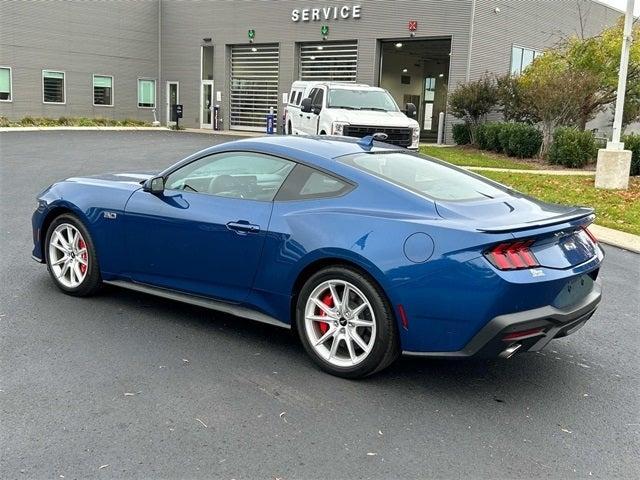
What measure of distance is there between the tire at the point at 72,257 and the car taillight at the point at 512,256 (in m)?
3.32

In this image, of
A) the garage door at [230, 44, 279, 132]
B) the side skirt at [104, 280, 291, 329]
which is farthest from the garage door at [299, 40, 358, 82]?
the side skirt at [104, 280, 291, 329]

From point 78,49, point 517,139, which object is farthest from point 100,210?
point 78,49

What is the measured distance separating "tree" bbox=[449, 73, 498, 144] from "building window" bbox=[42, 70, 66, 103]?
833 inches

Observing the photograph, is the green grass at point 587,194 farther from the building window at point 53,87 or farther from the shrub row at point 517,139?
the building window at point 53,87

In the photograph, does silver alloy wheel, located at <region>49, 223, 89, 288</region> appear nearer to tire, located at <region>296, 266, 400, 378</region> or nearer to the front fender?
the front fender

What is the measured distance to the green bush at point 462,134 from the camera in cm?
2561

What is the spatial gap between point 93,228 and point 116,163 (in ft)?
38.1

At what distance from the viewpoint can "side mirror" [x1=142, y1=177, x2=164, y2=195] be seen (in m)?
5.25

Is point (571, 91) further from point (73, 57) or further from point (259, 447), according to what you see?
point (73, 57)

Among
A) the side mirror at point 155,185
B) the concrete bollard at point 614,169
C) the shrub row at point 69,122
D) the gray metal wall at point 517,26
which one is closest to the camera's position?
the side mirror at point 155,185

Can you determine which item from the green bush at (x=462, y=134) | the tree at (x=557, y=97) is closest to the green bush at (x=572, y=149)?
the tree at (x=557, y=97)

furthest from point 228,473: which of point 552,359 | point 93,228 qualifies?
point 93,228

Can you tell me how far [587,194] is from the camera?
42.9 feet

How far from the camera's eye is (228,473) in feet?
10.5
